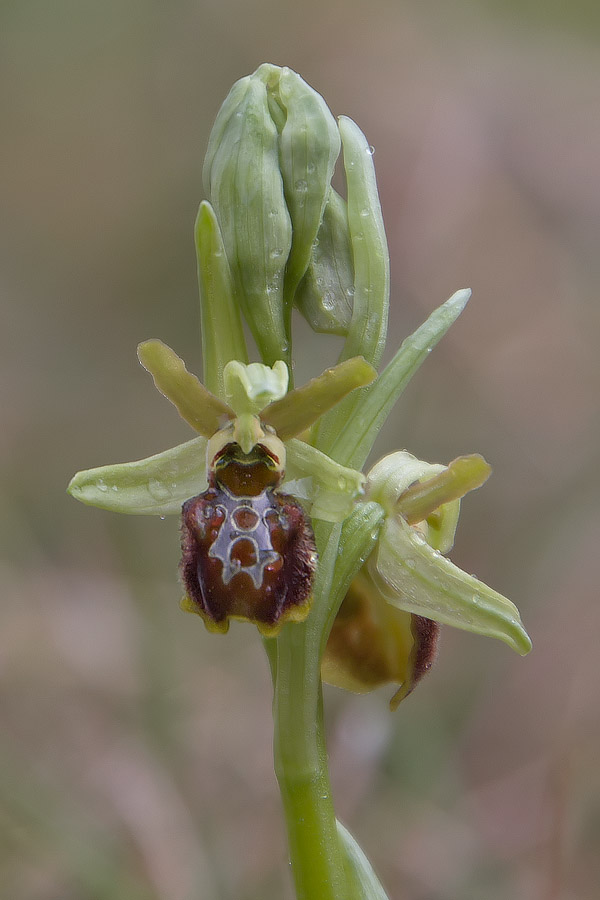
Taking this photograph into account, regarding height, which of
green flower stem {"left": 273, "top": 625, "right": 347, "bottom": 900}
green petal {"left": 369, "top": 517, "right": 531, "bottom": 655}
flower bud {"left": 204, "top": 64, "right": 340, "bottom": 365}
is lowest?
green flower stem {"left": 273, "top": 625, "right": 347, "bottom": 900}

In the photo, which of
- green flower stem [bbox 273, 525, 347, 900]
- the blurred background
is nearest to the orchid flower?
green flower stem [bbox 273, 525, 347, 900]

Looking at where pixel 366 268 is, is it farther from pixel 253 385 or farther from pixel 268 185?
pixel 253 385

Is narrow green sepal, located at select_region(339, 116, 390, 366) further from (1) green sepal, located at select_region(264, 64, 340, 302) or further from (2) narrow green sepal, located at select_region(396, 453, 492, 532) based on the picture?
(2) narrow green sepal, located at select_region(396, 453, 492, 532)

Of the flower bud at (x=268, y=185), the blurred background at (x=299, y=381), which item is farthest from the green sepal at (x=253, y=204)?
the blurred background at (x=299, y=381)

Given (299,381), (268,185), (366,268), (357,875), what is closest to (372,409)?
(366,268)

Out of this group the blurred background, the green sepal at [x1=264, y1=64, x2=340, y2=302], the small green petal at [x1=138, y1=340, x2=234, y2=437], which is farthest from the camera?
the blurred background

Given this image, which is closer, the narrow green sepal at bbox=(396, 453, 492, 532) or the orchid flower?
the orchid flower
